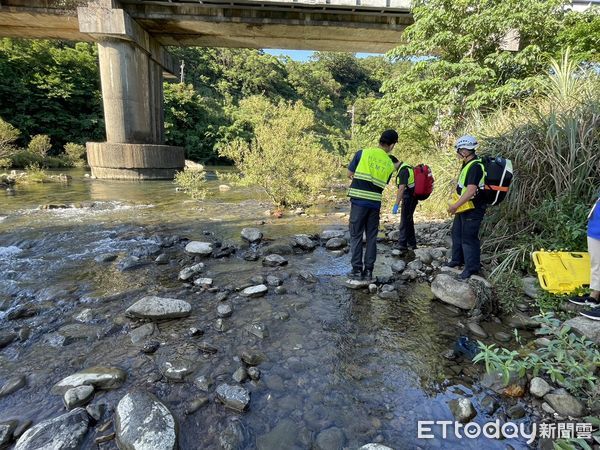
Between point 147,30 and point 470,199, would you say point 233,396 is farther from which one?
point 147,30

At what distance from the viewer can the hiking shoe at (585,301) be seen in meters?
3.49

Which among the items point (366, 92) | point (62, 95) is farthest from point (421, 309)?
point (366, 92)

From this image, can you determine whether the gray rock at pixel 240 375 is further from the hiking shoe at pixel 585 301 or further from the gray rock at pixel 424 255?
the gray rock at pixel 424 255

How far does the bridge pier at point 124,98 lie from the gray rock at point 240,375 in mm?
15138

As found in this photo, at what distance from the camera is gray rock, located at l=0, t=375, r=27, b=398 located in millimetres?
2545

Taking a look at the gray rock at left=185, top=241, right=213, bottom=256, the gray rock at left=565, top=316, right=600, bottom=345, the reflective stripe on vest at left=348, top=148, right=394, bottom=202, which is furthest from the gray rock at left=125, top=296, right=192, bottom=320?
the gray rock at left=565, top=316, right=600, bottom=345

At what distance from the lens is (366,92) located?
→ 75.8m

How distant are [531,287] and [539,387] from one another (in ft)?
6.64

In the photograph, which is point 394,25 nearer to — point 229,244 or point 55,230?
point 229,244

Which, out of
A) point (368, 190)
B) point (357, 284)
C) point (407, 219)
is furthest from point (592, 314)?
point (407, 219)

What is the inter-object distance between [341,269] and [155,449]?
368cm

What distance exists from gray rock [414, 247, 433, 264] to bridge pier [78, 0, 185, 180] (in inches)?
556

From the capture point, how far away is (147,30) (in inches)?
651

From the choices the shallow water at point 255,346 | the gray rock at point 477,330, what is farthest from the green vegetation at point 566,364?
the gray rock at point 477,330
